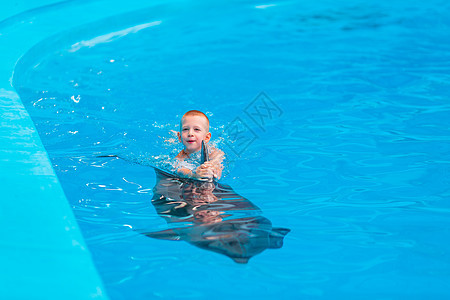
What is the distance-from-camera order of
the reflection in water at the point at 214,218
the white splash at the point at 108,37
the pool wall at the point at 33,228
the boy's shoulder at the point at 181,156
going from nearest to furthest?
the pool wall at the point at 33,228
the reflection in water at the point at 214,218
the boy's shoulder at the point at 181,156
the white splash at the point at 108,37

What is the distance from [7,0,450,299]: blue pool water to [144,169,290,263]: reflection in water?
5cm

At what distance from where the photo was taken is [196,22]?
626 centimetres

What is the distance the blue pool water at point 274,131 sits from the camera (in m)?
2.49

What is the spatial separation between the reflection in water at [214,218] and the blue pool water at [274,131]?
0.18ft

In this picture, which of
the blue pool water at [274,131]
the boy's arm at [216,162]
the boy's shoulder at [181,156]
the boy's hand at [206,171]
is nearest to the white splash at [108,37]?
the blue pool water at [274,131]

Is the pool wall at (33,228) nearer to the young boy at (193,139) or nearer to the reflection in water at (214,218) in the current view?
the reflection in water at (214,218)

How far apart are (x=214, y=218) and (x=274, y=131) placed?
145cm

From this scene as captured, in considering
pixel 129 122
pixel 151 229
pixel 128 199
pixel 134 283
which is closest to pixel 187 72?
pixel 129 122

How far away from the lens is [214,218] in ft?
9.33

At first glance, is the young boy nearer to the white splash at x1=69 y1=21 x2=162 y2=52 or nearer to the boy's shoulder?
the boy's shoulder

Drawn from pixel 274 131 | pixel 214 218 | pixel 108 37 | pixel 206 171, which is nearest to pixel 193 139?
pixel 206 171

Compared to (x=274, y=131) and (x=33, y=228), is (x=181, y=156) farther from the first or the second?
(x=33, y=228)

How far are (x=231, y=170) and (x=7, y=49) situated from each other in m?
2.66

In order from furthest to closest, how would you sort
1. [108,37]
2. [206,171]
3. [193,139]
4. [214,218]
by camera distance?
1. [108,37]
2. [193,139]
3. [206,171]
4. [214,218]
